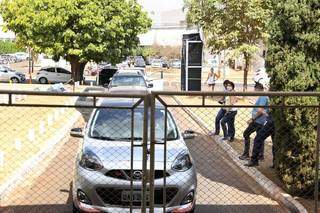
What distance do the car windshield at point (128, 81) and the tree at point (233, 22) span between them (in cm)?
474

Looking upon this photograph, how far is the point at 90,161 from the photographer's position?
6477 millimetres

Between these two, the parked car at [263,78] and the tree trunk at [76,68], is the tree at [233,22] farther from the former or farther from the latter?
the tree trunk at [76,68]

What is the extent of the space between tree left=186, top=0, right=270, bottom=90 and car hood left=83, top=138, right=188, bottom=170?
1710 cm

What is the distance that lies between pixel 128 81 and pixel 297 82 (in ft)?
44.8

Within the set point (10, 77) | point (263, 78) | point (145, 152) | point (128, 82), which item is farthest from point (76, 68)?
point (145, 152)

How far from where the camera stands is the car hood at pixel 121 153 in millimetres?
6297

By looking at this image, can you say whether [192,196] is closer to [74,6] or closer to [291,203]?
[291,203]

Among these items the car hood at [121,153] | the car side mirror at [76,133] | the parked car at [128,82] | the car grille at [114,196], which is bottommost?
the car grille at [114,196]

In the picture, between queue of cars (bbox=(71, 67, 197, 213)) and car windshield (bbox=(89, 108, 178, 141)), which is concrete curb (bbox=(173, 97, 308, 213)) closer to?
queue of cars (bbox=(71, 67, 197, 213))

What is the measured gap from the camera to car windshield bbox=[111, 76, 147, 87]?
68.2ft

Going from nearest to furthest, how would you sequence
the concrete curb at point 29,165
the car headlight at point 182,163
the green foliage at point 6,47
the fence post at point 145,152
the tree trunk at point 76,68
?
the fence post at point 145,152 < the car headlight at point 182,163 < the concrete curb at point 29,165 < the tree trunk at point 76,68 < the green foliage at point 6,47

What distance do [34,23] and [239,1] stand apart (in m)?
14.1

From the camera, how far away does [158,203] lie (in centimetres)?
618

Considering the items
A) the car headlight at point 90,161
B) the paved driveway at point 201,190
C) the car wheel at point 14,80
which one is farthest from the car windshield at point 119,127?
the car wheel at point 14,80
